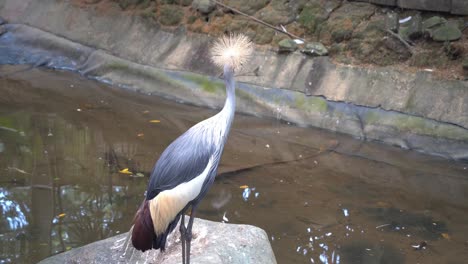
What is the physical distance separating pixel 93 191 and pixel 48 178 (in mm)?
506

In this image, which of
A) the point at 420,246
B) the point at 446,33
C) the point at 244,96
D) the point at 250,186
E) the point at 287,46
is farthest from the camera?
the point at 287,46

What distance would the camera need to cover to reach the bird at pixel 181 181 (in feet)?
13.8

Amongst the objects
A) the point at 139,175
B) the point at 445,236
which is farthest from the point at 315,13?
the point at 445,236

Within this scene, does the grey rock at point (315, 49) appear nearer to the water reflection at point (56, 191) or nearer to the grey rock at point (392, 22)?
the grey rock at point (392, 22)

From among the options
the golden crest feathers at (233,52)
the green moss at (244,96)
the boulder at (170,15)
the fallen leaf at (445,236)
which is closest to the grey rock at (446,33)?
the green moss at (244,96)

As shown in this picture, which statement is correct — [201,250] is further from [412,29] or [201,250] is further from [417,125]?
[412,29]

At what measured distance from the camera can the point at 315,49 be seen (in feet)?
29.2

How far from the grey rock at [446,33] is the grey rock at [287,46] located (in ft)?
5.83

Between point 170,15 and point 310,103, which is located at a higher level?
point 170,15

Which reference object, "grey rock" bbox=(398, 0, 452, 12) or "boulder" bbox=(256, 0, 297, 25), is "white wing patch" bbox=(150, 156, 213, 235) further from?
"boulder" bbox=(256, 0, 297, 25)

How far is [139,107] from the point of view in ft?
29.5

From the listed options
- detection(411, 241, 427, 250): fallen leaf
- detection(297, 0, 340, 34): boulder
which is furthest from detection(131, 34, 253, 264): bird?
detection(297, 0, 340, 34): boulder

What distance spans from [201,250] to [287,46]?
492 centimetres

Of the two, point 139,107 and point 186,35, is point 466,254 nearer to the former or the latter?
point 139,107
